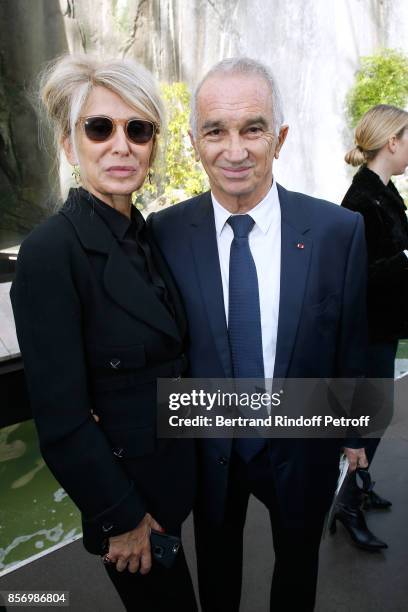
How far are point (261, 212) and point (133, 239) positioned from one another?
403mm

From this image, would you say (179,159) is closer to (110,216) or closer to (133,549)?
(110,216)

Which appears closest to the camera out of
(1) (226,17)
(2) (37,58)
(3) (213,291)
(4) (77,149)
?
(4) (77,149)

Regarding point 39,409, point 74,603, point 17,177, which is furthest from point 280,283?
point 17,177

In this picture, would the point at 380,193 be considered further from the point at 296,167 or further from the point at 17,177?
the point at 296,167

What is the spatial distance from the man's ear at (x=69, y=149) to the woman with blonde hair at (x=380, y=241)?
1.38 meters

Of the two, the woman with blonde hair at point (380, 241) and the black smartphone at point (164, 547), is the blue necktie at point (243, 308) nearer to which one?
the black smartphone at point (164, 547)

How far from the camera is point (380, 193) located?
7.17ft

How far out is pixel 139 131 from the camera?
3.96 ft

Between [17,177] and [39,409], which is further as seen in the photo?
[17,177]

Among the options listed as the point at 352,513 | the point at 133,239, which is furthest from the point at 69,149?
the point at 352,513

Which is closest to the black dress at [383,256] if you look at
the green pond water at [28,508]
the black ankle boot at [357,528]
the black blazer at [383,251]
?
the black blazer at [383,251]

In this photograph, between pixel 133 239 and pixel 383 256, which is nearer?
pixel 133 239

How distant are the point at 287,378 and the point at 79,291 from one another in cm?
68

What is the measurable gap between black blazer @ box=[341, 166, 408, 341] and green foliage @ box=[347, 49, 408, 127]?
43.2 ft
